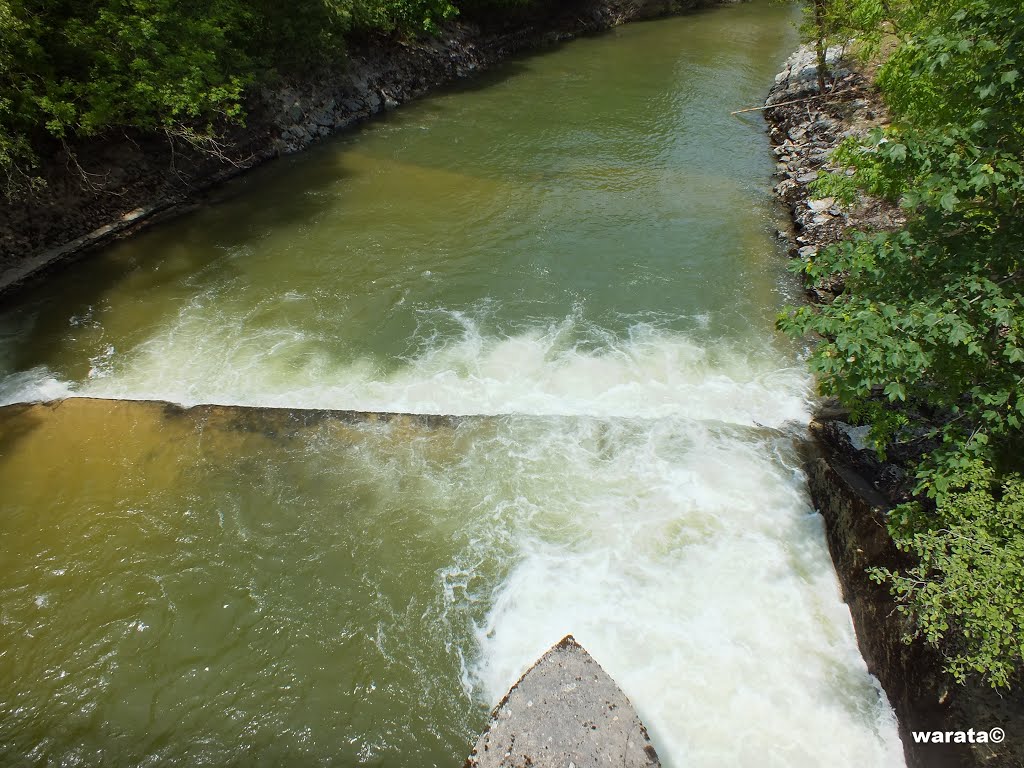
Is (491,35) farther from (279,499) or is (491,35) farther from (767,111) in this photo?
(279,499)

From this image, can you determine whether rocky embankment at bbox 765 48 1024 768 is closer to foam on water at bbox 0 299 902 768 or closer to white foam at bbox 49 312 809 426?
foam on water at bbox 0 299 902 768

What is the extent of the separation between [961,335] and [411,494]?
235 inches

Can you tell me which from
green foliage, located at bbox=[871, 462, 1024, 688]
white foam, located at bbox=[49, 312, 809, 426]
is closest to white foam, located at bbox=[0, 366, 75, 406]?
white foam, located at bbox=[49, 312, 809, 426]

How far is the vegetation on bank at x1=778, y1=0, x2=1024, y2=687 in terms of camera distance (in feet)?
14.1

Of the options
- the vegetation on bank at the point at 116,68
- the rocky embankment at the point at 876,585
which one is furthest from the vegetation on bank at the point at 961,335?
the vegetation on bank at the point at 116,68

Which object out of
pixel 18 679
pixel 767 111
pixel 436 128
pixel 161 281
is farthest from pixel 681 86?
pixel 18 679

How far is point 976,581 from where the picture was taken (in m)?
4.24

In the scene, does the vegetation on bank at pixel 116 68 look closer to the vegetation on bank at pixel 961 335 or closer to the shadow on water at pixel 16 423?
the shadow on water at pixel 16 423

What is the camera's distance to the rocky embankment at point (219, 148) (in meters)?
12.2

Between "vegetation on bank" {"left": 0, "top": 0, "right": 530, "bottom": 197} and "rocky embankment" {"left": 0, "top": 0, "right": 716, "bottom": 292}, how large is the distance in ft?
1.49

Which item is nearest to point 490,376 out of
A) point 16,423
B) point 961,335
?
point 961,335

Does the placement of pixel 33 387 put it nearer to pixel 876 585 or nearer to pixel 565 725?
pixel 565 725

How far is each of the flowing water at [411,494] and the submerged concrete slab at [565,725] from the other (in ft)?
3.49

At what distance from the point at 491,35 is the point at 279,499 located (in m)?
24.8
